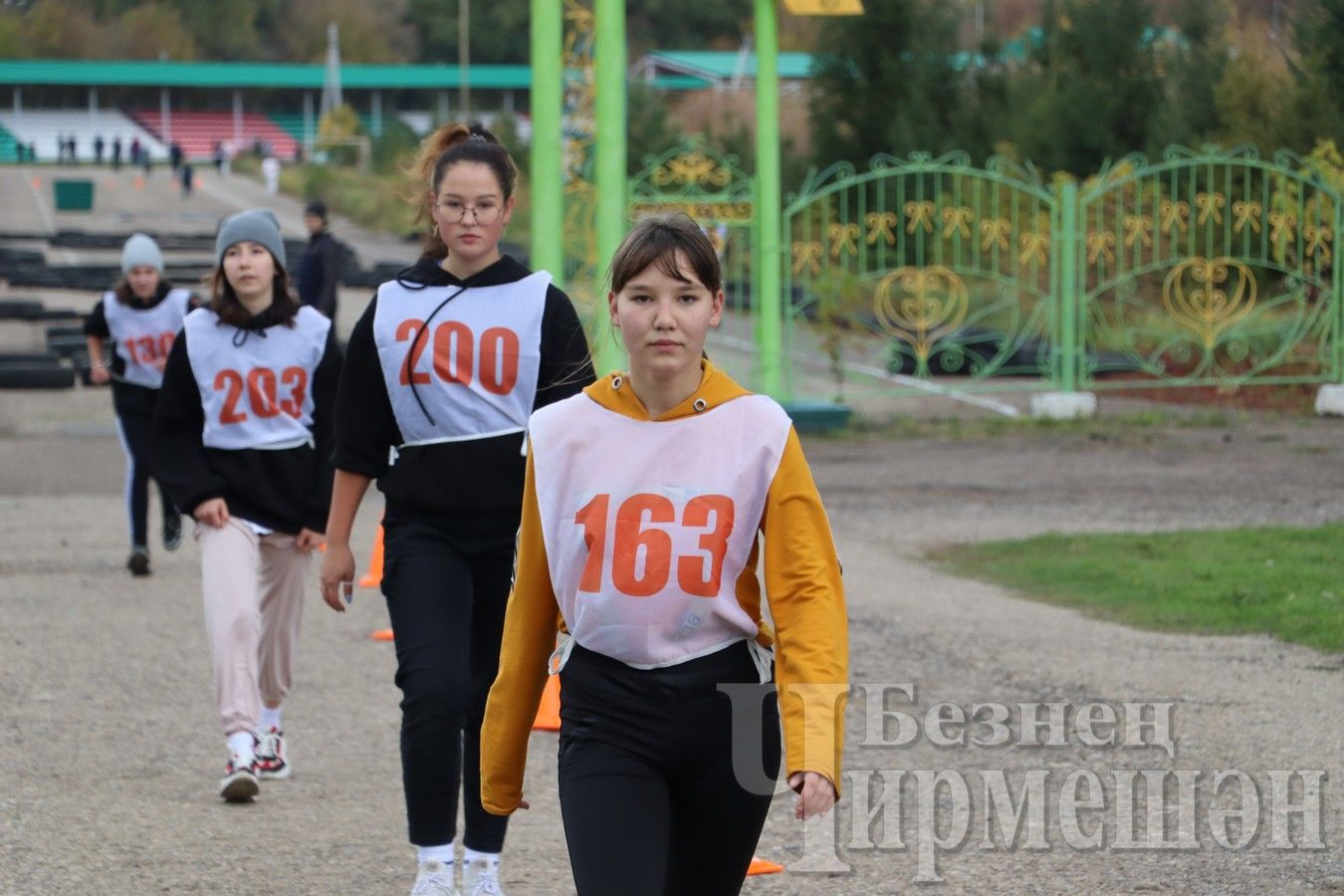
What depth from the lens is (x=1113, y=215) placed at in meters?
24.0

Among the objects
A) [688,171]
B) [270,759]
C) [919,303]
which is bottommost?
[270,759]

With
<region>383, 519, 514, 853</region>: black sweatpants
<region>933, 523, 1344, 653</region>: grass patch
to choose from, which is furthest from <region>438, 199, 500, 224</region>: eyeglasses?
<region>933, 523, 1344, 653</region>: grass patch

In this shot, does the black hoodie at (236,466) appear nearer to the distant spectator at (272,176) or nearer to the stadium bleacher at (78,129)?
the distant spectator at (272,176)

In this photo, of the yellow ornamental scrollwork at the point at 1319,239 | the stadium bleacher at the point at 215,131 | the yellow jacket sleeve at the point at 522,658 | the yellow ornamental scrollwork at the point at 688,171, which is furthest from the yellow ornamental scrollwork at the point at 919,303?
the stadium bleacher at the point at 215,131

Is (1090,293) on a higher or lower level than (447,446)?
lower

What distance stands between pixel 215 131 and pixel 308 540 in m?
94.7

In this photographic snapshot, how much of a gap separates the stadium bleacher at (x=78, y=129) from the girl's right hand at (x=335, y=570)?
91.1 metres

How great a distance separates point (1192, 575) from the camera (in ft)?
32.0

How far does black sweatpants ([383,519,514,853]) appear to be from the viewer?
14.5ft

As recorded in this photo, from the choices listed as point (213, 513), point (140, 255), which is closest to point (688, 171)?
point (140, 255)

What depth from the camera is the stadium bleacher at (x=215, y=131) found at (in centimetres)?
9562

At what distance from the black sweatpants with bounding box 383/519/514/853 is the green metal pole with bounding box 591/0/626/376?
10276 mm

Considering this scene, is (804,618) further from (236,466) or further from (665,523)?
(236,466)

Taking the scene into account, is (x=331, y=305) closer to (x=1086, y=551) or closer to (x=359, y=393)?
(x=1086, y=551)
